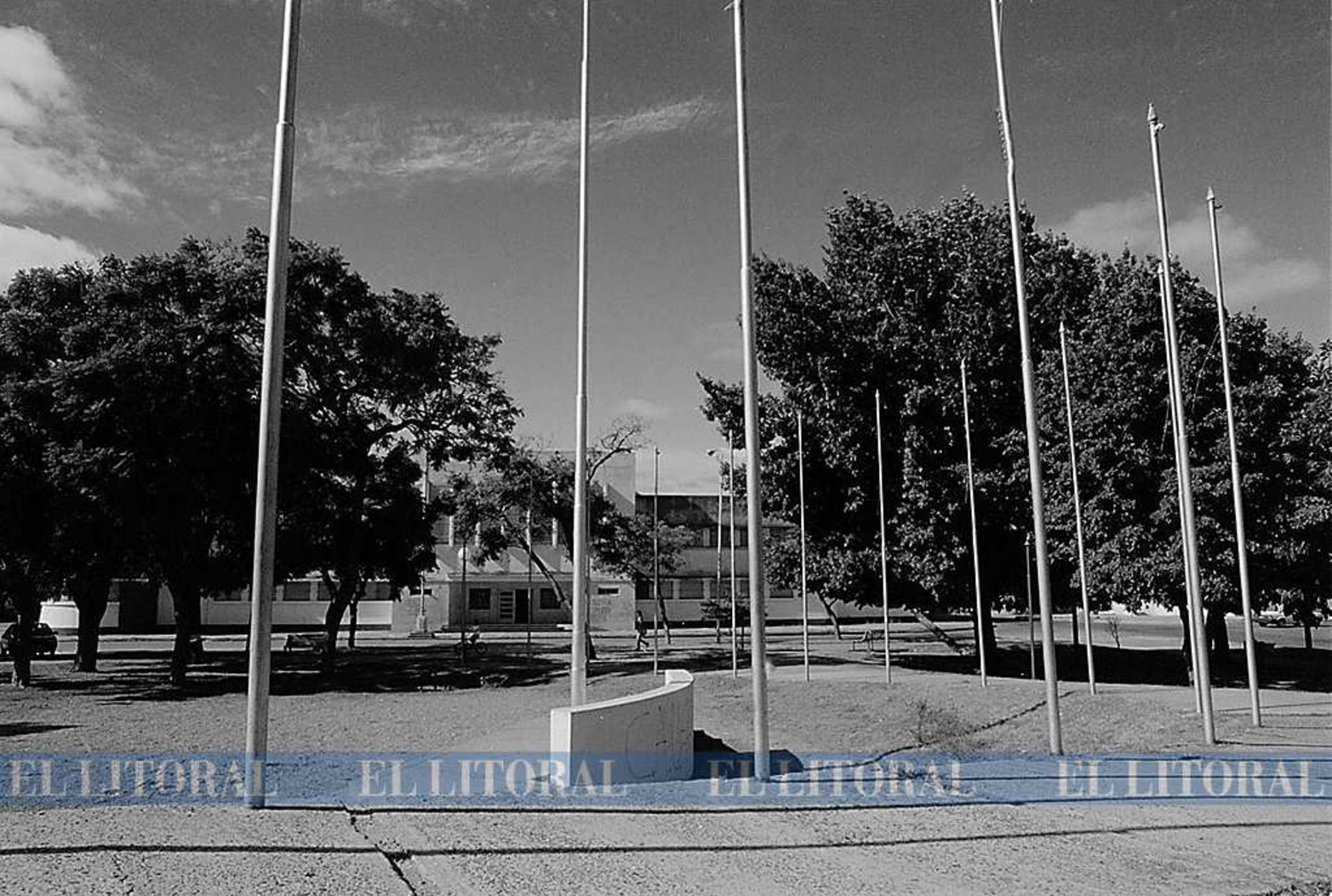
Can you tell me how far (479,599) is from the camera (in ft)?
225

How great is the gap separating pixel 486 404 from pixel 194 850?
91.4ft

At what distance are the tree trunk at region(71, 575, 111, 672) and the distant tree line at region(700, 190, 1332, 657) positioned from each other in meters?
20.2

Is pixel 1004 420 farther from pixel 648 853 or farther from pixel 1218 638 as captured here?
pixel 648 853

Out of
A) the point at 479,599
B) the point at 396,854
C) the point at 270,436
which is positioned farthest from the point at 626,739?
the point at 479,599

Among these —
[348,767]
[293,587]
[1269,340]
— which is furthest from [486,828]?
[293,587]

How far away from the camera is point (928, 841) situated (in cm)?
928

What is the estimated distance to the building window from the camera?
68562mm

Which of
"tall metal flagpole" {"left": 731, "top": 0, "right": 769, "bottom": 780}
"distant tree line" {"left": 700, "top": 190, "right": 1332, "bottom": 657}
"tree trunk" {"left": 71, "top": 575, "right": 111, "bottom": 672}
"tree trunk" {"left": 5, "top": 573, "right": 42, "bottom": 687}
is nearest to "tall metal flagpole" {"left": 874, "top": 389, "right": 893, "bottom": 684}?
"distant tree line" {"left": 700, "top": 190, "right": 1332, "bottom": 657}

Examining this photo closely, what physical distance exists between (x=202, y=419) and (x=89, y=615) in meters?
13.3

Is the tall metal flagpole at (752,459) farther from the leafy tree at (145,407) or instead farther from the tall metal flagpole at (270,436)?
the leafy tree at (145,407)

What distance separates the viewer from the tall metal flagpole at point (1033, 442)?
13.8 meters

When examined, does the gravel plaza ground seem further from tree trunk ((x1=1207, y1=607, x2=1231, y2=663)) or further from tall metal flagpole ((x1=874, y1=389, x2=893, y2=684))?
tree trunk ((x1=1207, y1=607, x2=1231, y2=663))

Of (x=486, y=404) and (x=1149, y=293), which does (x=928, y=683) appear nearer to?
(x=1149, y=293)

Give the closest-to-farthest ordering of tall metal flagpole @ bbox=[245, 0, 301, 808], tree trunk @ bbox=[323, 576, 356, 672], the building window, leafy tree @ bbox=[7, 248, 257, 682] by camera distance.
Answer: tall metal flagpole @ bbox=[245, 0, 301, 808]
leafy tree @ bbox=[7, 248, 257, 682]
tree trunk @ bbox=[323, 576, 356, 672]
the building window
